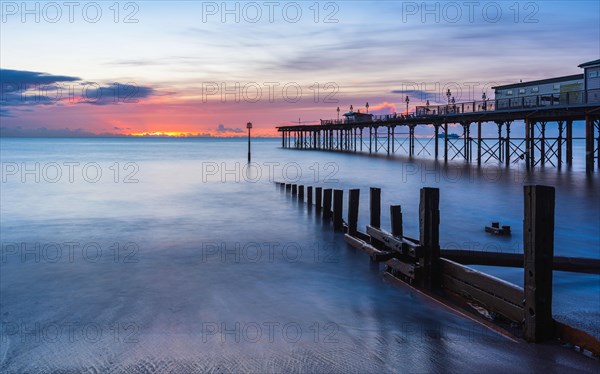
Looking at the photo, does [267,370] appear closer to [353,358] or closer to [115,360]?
[353,358]

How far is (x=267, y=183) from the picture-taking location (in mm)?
36125

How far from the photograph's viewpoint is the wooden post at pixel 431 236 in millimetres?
8797

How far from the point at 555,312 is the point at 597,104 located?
105 feet

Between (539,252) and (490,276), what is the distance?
128 centimetres

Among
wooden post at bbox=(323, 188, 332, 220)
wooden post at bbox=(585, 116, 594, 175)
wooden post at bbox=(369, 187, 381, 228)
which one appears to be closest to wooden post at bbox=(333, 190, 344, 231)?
wooden post at bbox=(323, 188, 332, 220)

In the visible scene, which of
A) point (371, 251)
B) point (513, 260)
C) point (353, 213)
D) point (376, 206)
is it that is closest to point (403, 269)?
point (371, 251)

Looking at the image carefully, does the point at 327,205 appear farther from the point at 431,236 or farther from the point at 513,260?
the point at 431,236

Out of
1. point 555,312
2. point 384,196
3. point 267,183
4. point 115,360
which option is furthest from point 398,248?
point 267,183

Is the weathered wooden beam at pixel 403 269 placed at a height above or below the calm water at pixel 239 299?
above

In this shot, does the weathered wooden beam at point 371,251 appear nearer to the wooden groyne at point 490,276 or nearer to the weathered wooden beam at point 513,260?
the wooden groyne at point 490,276

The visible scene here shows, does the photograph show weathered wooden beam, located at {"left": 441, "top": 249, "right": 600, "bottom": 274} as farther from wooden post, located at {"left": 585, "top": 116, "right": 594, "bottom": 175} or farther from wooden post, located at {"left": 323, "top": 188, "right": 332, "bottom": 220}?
wooden post, located at {"left": 585, "top": 116, "right": 594, "bottom": 175}

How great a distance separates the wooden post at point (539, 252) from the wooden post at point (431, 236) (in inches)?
98.1

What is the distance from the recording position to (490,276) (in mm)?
7359

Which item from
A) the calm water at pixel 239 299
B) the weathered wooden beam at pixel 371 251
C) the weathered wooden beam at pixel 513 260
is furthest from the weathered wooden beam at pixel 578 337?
the weathered wooden beam at pixel 371 251
